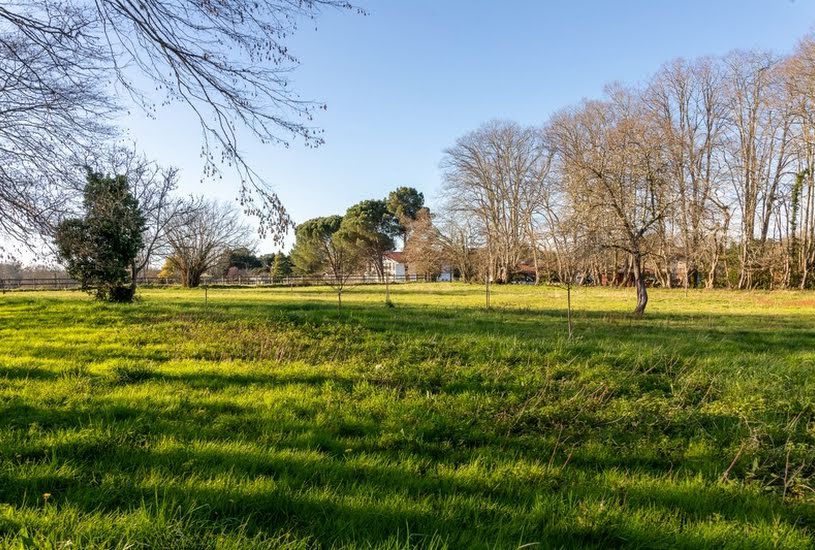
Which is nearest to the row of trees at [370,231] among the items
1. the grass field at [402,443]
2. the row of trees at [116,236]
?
the row of trees at [116,236]

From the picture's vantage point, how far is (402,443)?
368cm

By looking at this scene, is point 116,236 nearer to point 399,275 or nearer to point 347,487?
point 347,487

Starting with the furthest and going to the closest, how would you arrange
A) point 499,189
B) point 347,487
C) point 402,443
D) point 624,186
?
point 499,189
point 624,186
point 402,443
point 347,487

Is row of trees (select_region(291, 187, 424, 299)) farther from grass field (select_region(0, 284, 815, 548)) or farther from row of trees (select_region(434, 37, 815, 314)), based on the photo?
grass field (select_region(0, 284, 815, 548))

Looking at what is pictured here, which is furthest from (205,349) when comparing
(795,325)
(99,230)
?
(795,325)

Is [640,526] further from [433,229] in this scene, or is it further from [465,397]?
[433,229]

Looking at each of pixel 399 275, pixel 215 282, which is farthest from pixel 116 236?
pixel 399 275

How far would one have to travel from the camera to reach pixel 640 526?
2.53 metres

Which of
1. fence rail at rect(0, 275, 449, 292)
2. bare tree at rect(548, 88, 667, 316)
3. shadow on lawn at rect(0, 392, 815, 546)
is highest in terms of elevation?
bare tree at rect(548, 88, 667, 316)

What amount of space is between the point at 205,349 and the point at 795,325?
47.4 feet

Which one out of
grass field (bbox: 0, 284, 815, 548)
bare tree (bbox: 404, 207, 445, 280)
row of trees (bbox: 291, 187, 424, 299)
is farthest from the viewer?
row of trees (bbox: 291, 187, 424, 299)

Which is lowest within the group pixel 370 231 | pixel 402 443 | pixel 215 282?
pixel 402 443

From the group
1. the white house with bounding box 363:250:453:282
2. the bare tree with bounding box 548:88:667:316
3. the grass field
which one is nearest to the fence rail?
the white house with bounding box 363:250:453:282

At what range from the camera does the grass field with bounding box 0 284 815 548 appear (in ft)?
7.81
